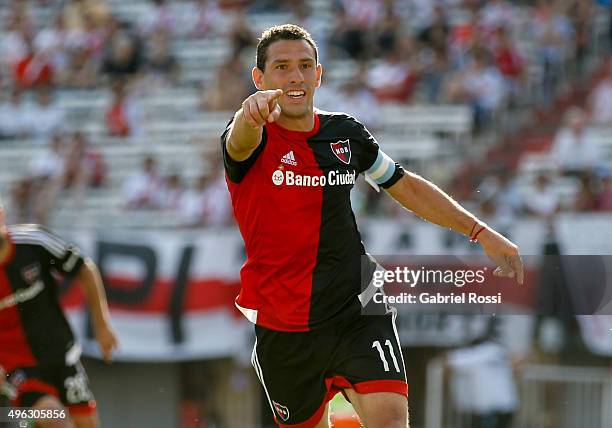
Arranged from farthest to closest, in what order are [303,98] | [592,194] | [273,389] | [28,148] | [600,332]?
[28,148] → [592,194] → [600,332] → [273,389] → [303,98]

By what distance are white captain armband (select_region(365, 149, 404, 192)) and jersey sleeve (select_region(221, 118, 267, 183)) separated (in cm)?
Result: 70

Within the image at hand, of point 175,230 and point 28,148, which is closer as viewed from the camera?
point 175,230

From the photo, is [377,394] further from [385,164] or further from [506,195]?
[506,195]

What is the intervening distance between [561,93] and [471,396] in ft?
15.5

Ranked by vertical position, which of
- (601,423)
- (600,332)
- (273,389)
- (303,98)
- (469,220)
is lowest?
(601,423)

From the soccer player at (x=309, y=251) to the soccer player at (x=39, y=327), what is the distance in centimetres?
218

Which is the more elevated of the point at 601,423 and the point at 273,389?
the point at 273,389

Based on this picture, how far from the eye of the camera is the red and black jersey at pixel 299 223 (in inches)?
236

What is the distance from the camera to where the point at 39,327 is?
8.16m

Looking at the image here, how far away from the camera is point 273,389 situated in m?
6.32

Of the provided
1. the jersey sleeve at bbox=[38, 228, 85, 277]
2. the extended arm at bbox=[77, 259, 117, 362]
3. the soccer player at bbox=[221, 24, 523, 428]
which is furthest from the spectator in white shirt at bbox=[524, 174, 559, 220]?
the soccer player at bbox=[221, 24, 523, 428]

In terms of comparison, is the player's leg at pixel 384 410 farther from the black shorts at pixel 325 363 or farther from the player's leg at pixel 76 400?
the player's leg at pixel 76 400

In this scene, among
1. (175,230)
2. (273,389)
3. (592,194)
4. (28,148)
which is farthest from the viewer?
(28,148)

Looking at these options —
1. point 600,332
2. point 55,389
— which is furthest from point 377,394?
point 600,332
